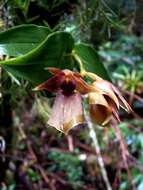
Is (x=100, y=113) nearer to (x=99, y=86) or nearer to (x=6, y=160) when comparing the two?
(x=99, y=86)

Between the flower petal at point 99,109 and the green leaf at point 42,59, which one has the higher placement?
the green leaf at point 42,59

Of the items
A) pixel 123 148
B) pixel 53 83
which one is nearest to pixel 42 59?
pixel 53 83

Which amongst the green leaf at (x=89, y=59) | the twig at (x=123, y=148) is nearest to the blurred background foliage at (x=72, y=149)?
the twig at (x=123, y=148)

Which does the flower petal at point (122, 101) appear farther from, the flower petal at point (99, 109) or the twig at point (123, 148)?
the twig at point (123, 148)

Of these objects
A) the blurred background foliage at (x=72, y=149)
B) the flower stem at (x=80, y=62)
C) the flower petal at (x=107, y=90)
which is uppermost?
the flower stem at (x=80, y=62)

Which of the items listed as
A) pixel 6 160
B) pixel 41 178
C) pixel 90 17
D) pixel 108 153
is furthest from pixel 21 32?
pixel 108 153

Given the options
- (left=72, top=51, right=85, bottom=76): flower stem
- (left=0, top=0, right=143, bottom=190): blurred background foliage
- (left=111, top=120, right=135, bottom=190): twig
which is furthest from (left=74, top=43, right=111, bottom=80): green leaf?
(left=111, top=120, right=135, bottom=190): twig

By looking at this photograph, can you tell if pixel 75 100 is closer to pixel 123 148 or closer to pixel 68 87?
pixel 68 87

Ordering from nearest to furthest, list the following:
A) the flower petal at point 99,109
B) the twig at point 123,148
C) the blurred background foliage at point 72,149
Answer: the flower petal at point 99,109 < the blurred background foliage at point 72,149 < the twig at point 123,148
